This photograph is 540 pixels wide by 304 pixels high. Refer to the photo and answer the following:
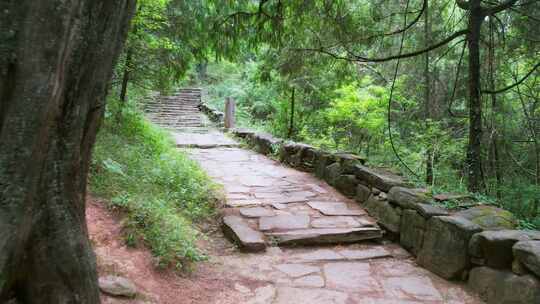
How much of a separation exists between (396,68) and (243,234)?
3.08 metres

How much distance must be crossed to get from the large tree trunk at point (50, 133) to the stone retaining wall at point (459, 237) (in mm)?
2808

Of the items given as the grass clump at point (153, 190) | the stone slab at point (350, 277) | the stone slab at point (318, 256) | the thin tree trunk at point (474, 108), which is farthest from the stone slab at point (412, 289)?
the thin tree trunk at point (474, 108)

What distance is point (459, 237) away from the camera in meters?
3.47

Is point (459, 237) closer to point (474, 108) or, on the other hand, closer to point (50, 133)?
point (474, 108)

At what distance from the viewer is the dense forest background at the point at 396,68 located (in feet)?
17.3

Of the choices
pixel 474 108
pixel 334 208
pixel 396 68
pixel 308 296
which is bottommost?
pixel 308 296

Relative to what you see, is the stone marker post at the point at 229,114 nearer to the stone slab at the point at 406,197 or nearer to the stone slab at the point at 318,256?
the stone slab at the point at 406,197

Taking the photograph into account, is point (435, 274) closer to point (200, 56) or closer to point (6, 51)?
point (6, 51)

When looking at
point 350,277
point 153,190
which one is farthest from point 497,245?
point 153,190

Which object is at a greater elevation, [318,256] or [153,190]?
[153,190]

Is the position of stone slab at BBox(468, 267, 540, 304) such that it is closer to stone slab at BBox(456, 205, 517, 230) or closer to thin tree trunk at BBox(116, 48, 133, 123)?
stone slab at BBox(456, 205, 517, 230)

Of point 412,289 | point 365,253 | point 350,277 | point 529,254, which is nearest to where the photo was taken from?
point 529,254

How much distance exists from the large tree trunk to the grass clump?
1.34 meters

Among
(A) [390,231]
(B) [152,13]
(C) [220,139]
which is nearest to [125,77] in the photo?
(B) [152,13]
